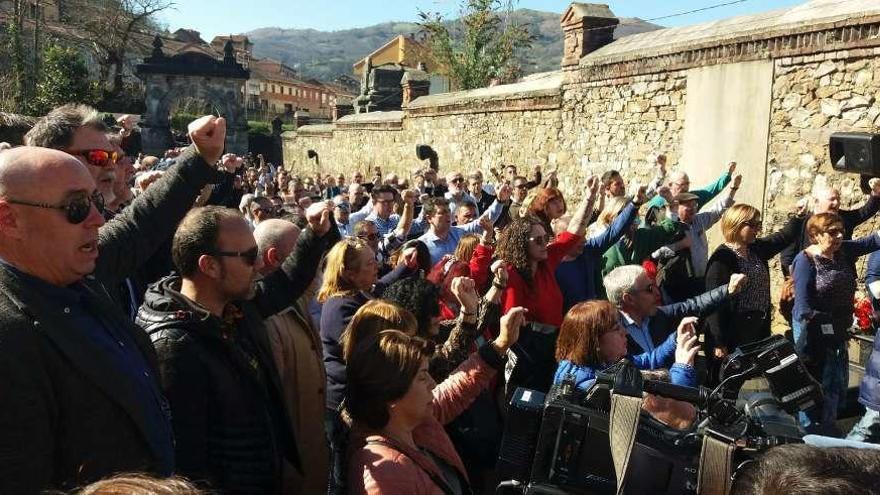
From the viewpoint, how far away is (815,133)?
7945 millimetres

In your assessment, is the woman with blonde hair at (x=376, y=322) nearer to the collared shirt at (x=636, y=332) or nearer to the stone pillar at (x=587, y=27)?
the collared shirt at (x=636, y=332)

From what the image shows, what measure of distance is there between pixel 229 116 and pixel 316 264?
1201 inches

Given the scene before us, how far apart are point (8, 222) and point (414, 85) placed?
1753 cm

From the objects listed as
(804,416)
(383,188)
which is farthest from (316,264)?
(383,188)

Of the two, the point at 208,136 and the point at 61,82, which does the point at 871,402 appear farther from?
the point at 61,82

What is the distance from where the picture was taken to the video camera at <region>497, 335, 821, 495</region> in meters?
2.12

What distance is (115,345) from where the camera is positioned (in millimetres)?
1863

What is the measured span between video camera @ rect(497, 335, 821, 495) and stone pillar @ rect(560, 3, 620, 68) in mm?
10246

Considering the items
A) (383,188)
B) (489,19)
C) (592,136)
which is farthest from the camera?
(489,19)

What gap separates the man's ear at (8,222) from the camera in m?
1.83

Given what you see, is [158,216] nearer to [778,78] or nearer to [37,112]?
[778,78]

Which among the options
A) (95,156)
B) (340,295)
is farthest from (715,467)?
(95,156)

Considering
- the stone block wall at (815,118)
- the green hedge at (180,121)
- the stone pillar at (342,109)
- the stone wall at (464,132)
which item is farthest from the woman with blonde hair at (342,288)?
the green hedge at (180,121)

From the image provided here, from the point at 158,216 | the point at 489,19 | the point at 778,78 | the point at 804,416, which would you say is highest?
the point at 489,19
